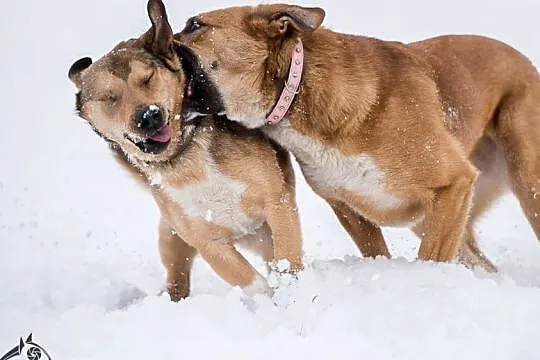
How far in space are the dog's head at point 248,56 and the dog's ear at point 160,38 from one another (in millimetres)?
79

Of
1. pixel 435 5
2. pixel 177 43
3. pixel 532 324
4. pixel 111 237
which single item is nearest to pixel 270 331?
pixel 532 324

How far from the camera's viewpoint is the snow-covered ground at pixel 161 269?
394 cm

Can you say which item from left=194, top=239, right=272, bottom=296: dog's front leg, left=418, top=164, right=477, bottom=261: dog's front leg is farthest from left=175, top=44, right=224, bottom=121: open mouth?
left=418, top=164, right=477, bottom=261: dog's front leg

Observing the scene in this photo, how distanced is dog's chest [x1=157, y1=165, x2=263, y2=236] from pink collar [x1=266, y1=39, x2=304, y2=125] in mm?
474

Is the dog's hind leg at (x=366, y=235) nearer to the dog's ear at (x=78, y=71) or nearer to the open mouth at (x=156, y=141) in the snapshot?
the open mouth at (x=156, y=141)

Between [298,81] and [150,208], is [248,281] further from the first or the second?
[150,208]

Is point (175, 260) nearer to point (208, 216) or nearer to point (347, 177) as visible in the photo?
point (208, 216)

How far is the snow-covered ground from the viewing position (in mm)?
3939

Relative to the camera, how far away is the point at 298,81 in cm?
491

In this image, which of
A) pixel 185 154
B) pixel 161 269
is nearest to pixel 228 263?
pixel 185 154

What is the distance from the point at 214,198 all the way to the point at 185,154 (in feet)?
1.00

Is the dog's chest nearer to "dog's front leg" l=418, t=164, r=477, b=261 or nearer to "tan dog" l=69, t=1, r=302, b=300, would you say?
"tan dog" l=69, t=1, r=302, b=300

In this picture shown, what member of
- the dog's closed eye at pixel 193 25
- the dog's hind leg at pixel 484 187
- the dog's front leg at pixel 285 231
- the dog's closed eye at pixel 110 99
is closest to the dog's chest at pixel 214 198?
the dog's front leg at pixel 285 231

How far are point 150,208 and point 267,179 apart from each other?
4.06m
